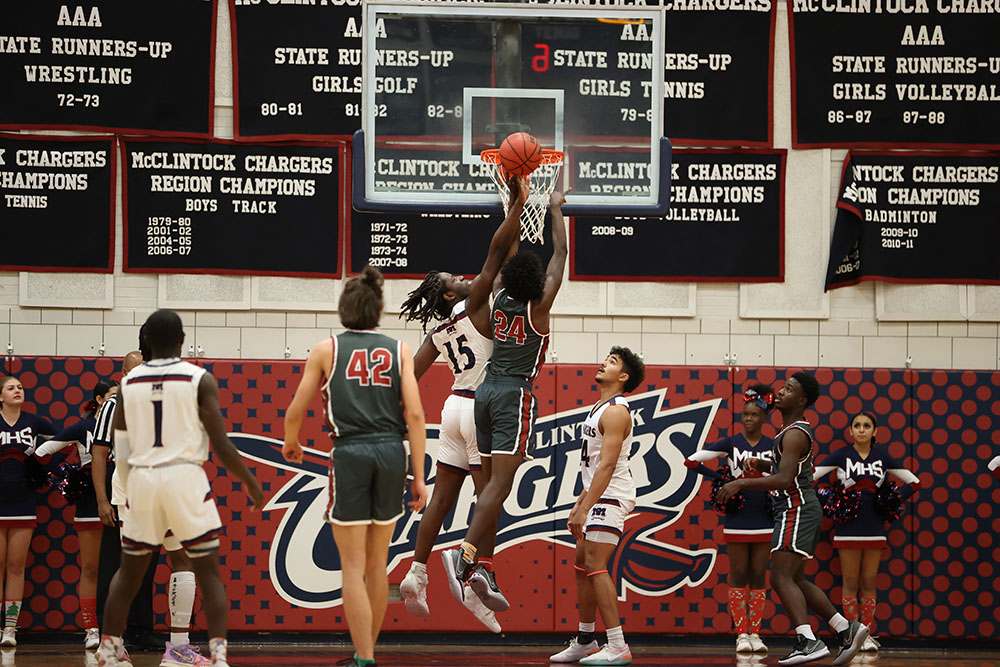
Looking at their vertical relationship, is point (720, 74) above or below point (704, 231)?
above

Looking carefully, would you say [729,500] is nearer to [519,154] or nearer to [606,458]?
[606,458]

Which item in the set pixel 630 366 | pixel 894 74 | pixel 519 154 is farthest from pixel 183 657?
pixel 894 74

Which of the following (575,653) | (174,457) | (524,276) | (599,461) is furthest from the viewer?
(575,653)

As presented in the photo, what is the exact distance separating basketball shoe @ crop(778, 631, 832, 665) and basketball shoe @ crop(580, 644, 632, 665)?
4.41 ft

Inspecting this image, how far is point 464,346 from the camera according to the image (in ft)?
25.3

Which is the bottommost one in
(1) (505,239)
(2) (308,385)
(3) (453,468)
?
(3) (453,468)

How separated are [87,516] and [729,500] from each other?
5072 mm

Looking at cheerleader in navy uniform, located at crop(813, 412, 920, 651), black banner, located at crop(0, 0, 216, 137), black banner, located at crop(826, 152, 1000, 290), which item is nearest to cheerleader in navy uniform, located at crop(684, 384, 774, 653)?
cheerleader in navy uniform, located at crop(813, 412, 920, 651)

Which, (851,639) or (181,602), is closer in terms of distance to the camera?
(181,602)

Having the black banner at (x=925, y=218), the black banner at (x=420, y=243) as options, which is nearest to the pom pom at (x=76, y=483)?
the black banner at (x=420, y=243)

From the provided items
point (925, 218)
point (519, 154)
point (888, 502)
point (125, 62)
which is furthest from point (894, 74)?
point (125, 62)

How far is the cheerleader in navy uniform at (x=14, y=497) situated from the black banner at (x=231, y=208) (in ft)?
5.19

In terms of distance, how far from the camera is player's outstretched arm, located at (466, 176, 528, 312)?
23.5 ft

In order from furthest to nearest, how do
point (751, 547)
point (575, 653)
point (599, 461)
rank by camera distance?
point (751, 547)
point (575, 653)
point (599, 461)
